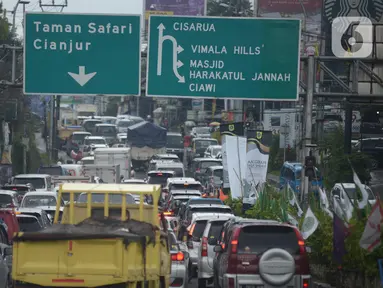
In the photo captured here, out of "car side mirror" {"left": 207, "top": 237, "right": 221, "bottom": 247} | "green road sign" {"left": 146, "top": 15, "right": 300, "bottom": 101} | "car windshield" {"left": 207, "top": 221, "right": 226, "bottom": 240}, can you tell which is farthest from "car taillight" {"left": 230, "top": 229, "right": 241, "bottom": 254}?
"green road sign" {"left": 146, "top": 15, "right": 300, "bottom": 101}

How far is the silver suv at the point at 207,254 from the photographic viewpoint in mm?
21531

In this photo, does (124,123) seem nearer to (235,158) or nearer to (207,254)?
(235,158)

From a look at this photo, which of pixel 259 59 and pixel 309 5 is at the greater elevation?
pixel 309 5

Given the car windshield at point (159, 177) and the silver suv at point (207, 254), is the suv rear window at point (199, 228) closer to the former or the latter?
the silver suv at point (207, 254)

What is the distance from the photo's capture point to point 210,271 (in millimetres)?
21484

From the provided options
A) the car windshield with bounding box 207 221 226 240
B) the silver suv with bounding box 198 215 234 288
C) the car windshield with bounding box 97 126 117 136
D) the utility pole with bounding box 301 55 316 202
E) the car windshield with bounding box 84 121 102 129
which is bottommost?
the silver suv with bounding box 198 215 234 288

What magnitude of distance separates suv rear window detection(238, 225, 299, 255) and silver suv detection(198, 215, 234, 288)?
326cm

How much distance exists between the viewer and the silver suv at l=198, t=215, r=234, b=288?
848 inches

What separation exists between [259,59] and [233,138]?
32.2 ft

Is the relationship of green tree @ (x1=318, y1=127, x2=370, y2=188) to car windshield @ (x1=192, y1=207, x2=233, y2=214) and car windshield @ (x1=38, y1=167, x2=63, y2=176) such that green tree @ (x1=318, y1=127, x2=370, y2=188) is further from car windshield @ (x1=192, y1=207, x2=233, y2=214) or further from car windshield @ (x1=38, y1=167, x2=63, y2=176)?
car windshield @ (x1=192, y1=207, x2=233, y2=214)

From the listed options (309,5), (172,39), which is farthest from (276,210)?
(309,5)

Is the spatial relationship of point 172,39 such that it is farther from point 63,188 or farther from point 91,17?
point 63,188

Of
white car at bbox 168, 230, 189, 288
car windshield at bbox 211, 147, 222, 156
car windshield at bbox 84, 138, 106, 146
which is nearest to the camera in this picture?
white car at bbox 168, 230, 189, 288

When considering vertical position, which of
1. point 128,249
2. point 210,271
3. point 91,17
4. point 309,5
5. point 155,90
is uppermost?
point 309,5
